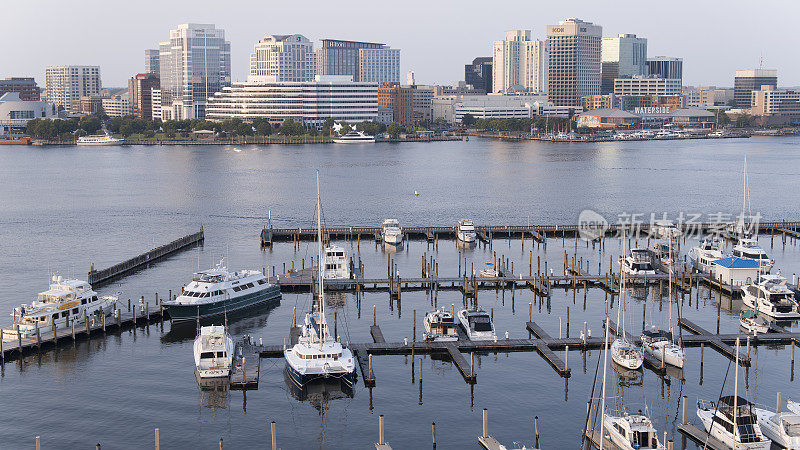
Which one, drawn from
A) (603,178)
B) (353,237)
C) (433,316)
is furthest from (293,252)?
(603,178)

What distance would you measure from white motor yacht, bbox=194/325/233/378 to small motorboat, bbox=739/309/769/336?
2732 centimetres

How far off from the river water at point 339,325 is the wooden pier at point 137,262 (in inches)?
42.2

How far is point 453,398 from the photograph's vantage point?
42.1 meters

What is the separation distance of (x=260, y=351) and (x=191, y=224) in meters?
55.0

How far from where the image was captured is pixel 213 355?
4409 cm

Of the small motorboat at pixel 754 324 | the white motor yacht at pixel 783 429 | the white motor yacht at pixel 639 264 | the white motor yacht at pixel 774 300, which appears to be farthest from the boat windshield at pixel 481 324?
the white motor yacht at pixel 639 264

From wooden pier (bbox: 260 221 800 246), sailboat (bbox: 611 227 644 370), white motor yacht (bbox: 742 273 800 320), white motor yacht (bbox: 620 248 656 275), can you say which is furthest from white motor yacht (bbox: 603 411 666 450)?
wooden pier (bbox: 260 221 800 246)

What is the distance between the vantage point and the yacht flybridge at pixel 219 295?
5409cm

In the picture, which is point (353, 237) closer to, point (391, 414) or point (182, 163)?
point (391, 414)

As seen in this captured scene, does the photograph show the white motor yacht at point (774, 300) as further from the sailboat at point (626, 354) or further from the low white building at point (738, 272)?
the sailboat at point (626, 354)

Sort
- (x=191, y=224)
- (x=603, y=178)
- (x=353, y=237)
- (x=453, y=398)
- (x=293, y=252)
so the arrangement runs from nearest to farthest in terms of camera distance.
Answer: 1. (x=453, y=398)
2. (x=293, y=252)
3. (x=353, y=237)
4. (x=191, y=224)
5. (x=603, y=178)

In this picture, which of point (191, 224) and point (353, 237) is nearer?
point (353, 237)

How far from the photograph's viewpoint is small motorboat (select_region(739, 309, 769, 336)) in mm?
50719

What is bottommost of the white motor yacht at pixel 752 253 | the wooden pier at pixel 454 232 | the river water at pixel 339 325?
the river water at pixel 339 325
